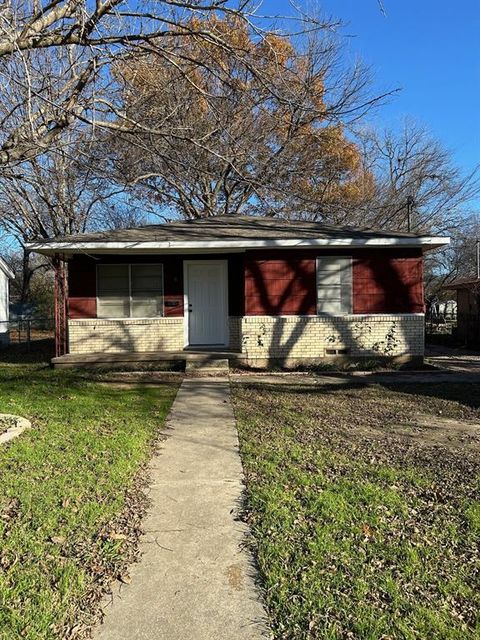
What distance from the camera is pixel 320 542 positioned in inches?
139

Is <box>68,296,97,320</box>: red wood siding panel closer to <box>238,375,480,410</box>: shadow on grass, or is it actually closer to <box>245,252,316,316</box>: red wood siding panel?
<box>245,252,316,316</box>: red wood siding panel

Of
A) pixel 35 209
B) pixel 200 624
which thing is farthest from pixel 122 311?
pixel 35 209

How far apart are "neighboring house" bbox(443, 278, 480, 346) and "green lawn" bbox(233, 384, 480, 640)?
44.7ft

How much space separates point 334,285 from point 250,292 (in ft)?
6.84

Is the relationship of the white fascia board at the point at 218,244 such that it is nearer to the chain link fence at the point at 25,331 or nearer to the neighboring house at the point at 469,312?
the neighboring house at the point at 469,312

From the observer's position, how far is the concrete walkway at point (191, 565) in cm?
268

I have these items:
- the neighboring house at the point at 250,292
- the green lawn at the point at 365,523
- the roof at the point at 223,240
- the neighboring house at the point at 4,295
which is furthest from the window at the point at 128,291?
the neighboring house at the point at 4,295

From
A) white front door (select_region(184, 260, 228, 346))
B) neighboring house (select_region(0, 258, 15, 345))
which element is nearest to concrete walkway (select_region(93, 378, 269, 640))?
white front door (select_region(184, 260, 228, 346))

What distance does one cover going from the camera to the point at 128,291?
44.3ft

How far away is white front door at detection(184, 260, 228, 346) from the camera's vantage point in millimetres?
13719

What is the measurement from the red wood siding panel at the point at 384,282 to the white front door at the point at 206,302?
3.36m

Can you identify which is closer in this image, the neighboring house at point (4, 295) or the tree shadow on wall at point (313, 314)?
the tree shadow on wall at point (313, 314)

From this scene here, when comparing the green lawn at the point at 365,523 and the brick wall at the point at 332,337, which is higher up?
the brick wall at the point at 332,337

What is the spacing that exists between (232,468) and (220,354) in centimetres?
736
